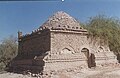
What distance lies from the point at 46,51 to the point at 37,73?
1.79 metres

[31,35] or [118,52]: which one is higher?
[31,35]

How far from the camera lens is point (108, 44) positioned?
16.5 m

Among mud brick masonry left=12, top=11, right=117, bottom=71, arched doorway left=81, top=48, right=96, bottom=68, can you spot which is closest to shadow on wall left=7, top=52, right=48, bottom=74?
mud brick masonry left=12, top=11, right=117, bottom=71

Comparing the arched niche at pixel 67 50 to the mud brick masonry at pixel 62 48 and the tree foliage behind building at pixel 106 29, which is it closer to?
the mud brick masonry at pixel 62 48

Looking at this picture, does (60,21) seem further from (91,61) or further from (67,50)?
(91,61)

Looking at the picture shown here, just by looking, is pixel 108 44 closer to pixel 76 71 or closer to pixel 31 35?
pixel 76 71

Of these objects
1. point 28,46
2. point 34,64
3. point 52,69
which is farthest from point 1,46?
point 52,69

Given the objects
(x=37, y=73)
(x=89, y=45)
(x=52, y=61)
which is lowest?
(x=37, y=73)

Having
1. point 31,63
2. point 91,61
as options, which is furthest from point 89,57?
point 31,63

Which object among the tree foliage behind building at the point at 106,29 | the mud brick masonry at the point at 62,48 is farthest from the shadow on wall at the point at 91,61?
the tree foliage behind building at the point at 106,29

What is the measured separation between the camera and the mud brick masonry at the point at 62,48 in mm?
12352

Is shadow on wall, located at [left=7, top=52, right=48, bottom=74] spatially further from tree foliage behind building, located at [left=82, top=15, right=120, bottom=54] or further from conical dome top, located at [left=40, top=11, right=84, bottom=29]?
tree foliage behind building, located at [left=82, top=15, right=120, bottom=54]

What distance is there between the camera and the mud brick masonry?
1235 centimetres

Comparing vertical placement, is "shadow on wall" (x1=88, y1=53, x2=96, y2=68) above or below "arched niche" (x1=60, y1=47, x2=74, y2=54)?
below
